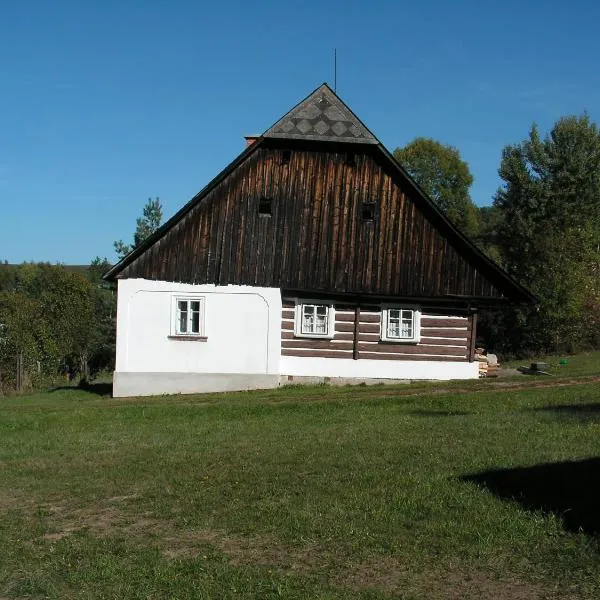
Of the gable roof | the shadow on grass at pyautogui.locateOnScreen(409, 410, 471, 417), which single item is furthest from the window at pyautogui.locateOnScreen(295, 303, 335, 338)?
the shadow on grass at pyautogui.locateOnScreen(409, 410, 471, 417)

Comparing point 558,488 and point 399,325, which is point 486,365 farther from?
point 558,488

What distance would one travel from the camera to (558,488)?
8.47 metres

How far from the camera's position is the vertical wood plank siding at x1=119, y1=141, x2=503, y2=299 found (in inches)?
958

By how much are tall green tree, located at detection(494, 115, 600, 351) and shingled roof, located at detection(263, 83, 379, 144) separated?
20.5 metres

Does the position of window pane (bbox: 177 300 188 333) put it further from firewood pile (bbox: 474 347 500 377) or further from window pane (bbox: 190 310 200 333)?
firewood pile (bbox: 474 347 500 377)

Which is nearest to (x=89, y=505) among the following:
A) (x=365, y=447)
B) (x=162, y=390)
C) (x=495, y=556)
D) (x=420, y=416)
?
(x=365, y=447)

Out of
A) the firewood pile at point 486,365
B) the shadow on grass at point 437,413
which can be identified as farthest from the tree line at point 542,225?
the shadow on grass at point 437,413

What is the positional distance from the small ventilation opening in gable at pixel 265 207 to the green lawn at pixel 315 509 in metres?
9.76

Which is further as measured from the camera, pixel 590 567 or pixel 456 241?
pixel 456 241

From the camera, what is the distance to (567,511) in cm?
760

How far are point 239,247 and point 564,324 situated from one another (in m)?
23.7

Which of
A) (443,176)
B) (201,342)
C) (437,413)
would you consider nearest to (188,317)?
(201,342)

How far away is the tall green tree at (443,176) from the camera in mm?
73750

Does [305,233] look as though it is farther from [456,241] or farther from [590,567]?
[590,567]
